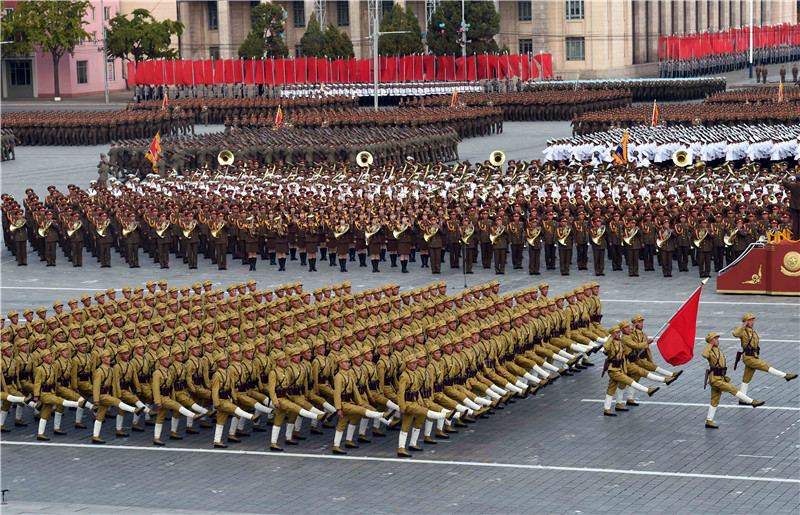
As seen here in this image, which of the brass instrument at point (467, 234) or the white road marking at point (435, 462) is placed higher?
the brass instrument at point (467, 234)

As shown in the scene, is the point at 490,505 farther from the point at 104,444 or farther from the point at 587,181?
the point at 587,181

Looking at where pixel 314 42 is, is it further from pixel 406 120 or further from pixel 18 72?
pixel 406 120

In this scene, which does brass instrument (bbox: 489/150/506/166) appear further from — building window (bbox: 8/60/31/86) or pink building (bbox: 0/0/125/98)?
building window (bbox: 8/60/31/86)

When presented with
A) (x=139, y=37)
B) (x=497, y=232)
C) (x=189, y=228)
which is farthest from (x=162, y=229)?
(x=139, y=37)

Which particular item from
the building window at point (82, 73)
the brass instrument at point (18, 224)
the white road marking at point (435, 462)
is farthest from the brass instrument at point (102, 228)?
the building window at point (82, 73)

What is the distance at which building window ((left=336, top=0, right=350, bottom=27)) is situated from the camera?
297 feet

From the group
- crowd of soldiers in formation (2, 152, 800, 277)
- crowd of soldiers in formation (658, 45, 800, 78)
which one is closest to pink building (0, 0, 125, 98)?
crowd of soldiers in formation (658, 45, 800, 78)

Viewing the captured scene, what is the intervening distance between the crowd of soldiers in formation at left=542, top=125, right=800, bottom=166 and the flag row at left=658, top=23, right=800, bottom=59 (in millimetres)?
50657

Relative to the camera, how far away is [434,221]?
27.3 meters

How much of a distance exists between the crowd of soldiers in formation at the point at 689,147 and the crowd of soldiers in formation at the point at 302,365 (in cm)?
2031

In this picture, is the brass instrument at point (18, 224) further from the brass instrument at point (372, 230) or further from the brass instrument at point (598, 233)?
the brass instrument at point (598, 233)

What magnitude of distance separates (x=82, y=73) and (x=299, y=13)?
15.2 m

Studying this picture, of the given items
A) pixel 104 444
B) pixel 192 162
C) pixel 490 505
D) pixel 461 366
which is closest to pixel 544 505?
pixel 490 505

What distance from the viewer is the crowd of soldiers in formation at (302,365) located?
51.8 feet
